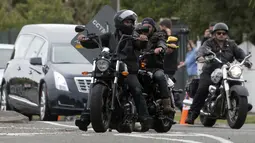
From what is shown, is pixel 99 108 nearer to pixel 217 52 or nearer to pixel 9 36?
pixel 217 52

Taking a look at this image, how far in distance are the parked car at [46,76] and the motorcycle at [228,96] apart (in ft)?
8.73

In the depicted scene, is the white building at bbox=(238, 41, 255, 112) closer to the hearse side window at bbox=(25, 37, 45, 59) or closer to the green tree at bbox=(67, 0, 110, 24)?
the hearse side window at bbox=(25, 37, 45, 59)

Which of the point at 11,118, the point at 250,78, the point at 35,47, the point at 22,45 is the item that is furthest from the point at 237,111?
the point at 250,78

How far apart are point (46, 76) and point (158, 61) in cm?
542

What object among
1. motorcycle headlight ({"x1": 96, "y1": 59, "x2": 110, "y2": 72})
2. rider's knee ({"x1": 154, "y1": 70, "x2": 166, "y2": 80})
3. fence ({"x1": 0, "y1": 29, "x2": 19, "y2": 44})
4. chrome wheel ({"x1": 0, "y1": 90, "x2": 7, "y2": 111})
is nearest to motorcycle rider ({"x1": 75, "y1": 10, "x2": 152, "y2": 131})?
motorcycle headlight ({"x1": 96, "y1": 59, "x2": 110, "y2": 72})

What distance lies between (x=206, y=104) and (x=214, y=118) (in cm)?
32

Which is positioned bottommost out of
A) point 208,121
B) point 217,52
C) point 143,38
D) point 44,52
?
point 208,121

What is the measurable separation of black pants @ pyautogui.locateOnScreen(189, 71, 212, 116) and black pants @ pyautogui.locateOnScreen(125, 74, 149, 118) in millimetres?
4276

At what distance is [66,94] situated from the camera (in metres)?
18.9

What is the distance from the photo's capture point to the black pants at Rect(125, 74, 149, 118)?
1308cm

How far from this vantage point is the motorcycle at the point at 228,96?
1591 centimetres

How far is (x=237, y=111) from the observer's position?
1608 cm

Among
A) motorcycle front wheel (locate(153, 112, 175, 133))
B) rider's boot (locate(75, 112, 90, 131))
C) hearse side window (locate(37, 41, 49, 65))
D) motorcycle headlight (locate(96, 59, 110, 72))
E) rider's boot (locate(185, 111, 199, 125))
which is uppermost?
motorcycle headlight (locate(96, 59, 110, 72))

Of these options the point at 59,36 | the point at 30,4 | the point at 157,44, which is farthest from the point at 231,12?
the point at 30,4
